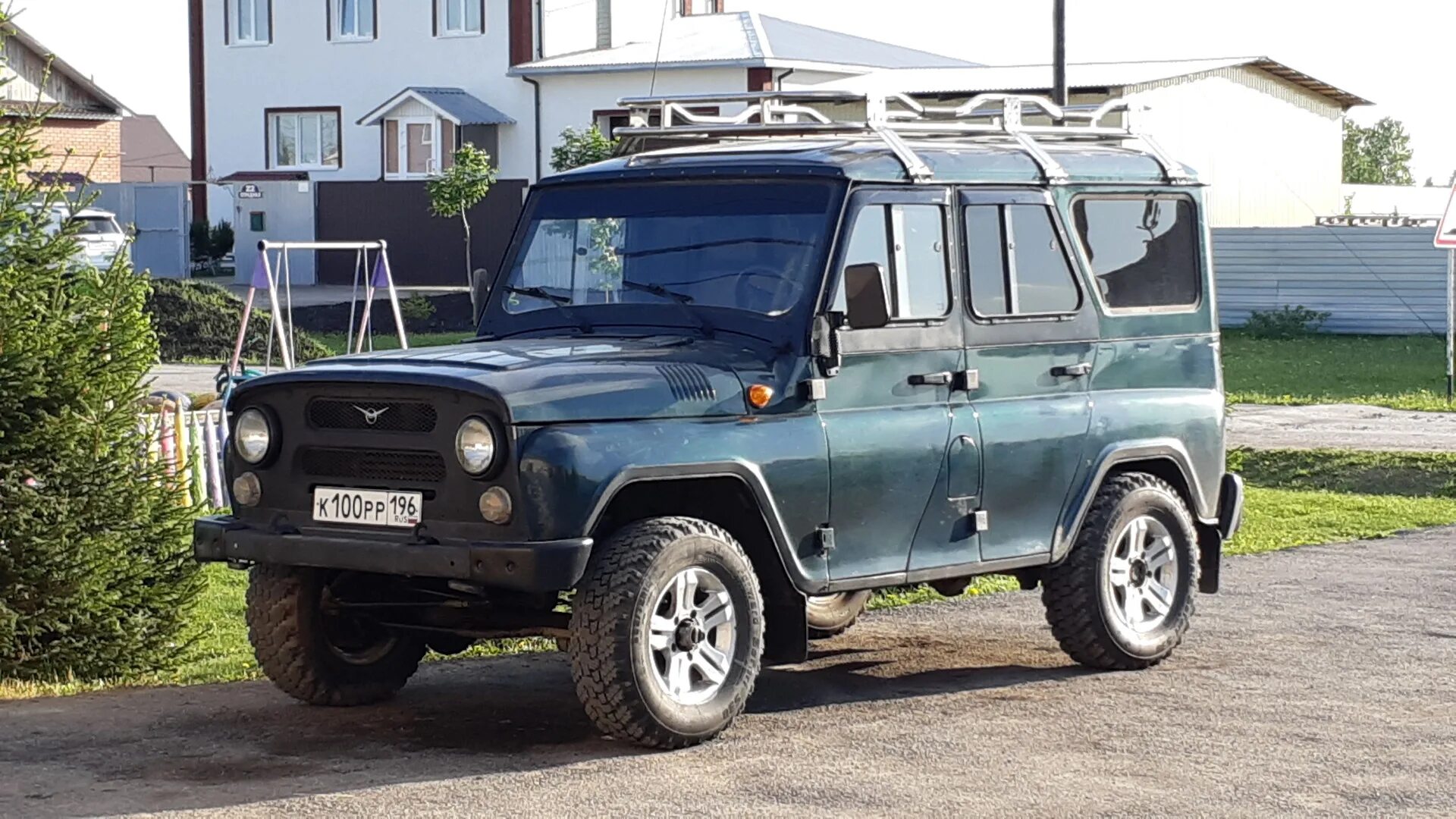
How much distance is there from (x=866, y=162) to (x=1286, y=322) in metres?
30.2

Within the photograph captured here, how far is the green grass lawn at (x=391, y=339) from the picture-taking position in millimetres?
34531

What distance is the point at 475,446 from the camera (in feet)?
23.8

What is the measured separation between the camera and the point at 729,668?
7.66 m

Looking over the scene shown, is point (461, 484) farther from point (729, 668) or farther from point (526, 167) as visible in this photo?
point (526, 167)

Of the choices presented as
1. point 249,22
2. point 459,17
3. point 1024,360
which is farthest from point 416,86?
point 1024,360

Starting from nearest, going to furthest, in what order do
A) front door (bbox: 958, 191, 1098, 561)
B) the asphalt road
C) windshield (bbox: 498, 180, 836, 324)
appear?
the asphalt road, windshield (bbox: 498, 180, 836, 324), front door (bbox: 958, 191, 1098, 561)

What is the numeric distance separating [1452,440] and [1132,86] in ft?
84.3

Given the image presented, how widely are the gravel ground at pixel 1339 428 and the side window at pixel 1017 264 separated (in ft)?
36.0

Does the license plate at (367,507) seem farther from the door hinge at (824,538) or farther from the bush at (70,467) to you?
the bush at (70,467)

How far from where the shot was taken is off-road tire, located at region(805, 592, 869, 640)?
32.4 ft

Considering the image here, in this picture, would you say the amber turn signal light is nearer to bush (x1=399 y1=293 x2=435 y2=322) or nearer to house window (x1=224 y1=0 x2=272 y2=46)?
bush (x1=399 y1=293 x2=435 y2=322)

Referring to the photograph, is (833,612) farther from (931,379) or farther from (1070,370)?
(931,379)

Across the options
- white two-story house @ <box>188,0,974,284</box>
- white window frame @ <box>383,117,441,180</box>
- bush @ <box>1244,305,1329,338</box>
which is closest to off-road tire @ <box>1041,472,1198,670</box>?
bush @ <box>1244,305,1329,338</box>

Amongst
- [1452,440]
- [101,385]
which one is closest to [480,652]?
[101,385]
